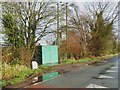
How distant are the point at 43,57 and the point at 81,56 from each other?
46.5 feet

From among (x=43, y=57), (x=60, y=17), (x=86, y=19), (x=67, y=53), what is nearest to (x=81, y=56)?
(x=67, y=53)

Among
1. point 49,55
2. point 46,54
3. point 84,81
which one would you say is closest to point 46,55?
point 46,54

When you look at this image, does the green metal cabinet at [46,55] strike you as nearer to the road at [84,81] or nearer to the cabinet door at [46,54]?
the cabinet door at [46,54]

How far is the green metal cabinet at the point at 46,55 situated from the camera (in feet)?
78.9

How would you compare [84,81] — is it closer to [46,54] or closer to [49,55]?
[46,54]

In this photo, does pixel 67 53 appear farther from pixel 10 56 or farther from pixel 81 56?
pixel 10 56

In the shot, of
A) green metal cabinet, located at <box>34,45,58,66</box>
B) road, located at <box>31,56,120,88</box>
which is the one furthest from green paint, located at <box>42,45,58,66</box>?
road, located at <box>31,56,120,88</box>

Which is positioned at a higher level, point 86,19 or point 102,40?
point 86,19

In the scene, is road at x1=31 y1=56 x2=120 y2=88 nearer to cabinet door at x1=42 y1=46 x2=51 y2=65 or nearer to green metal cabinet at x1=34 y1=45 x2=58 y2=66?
green metal cabinet at x1=34 y1=45 x2=58 y2=66

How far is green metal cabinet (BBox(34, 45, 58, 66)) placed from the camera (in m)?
24.1

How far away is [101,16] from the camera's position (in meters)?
46.6

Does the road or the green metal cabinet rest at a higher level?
the green metal cabinet

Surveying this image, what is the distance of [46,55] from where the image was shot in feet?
A: 81.5

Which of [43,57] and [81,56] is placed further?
[81,56]
